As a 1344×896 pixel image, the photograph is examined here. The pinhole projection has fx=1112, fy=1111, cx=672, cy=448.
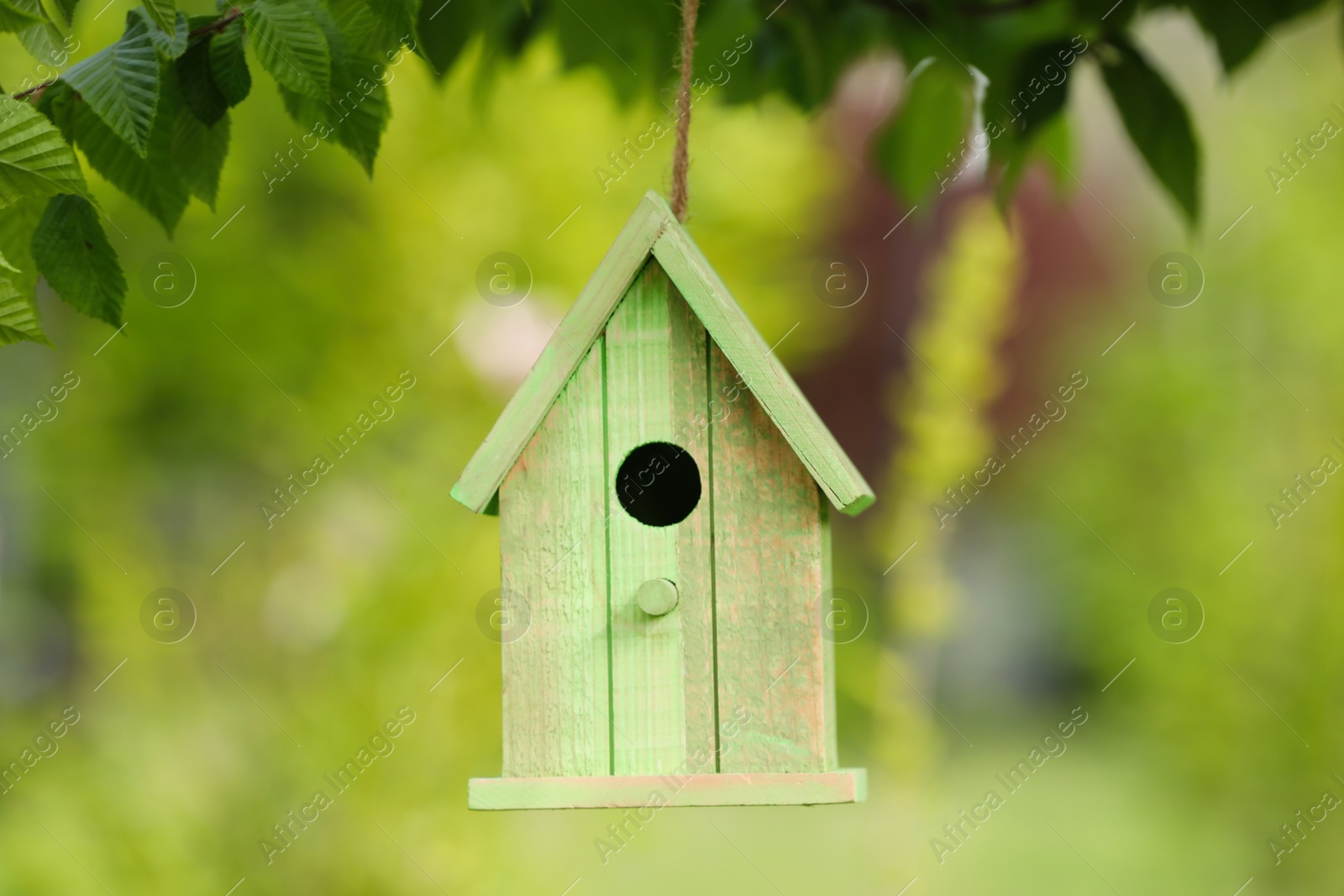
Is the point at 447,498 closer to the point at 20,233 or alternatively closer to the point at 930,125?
the point at 930,125

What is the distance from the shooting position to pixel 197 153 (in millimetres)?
912

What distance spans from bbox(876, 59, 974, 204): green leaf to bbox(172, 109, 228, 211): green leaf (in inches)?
37.6

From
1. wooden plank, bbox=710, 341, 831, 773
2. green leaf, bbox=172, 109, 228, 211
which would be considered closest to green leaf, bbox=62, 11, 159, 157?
green leaf, bbox=172, 109, 228, 211

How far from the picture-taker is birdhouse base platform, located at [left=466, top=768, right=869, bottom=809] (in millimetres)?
885

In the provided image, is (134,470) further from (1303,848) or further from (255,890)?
(1303,848)

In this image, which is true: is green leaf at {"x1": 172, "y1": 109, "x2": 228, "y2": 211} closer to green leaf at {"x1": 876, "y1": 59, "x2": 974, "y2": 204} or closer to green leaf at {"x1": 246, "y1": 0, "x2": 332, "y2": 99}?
green leaf at {"x1": 246, "y1": 0, "x2": 332, "y2": 99}

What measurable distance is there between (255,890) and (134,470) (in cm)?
103

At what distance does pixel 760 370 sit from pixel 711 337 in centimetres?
6

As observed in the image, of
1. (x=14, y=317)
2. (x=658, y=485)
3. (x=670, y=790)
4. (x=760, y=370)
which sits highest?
(x=14, y=317)

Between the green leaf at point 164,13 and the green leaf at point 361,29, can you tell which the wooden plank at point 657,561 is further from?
the green leaf at point 164,13

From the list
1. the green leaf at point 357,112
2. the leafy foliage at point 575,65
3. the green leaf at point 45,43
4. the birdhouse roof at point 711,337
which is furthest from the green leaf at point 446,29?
the green leaf at point 45,43

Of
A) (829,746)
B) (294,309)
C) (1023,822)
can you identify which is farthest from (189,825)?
(1023,822)

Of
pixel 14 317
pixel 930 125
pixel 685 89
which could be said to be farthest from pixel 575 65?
pixel 14 317

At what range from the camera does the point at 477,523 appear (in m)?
2.42
